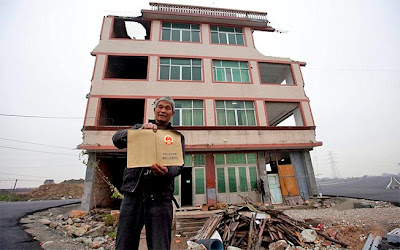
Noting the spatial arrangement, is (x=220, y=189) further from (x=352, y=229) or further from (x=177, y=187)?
(x=352, y=229)

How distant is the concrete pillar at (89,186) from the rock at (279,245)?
8.51 metres

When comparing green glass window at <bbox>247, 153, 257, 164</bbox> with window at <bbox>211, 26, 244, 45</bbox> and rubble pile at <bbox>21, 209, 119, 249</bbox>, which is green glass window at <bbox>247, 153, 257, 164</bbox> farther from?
window at <bbox>211, 26, 244, 45</bbox>

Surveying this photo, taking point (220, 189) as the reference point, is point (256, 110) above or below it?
above

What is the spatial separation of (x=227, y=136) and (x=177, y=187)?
13.5ft

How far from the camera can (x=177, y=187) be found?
980 centimetres

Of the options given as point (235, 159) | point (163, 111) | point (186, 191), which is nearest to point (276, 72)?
point (235, 159)

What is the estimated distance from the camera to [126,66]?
520 inches

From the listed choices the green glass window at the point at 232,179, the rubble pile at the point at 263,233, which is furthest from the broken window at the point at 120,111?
the rubble pile at the point at 263,233

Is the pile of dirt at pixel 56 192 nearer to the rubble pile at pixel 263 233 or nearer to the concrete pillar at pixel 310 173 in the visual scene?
the rubble pile at pixel 263 233

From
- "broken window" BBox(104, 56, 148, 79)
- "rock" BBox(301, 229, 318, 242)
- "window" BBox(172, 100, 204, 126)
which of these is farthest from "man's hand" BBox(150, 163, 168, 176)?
"broken window" BBox(104, 56, 148, 79)

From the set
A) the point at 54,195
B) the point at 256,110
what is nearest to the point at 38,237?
the point at 256,110

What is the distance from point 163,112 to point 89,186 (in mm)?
9352

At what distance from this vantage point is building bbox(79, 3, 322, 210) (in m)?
10.1

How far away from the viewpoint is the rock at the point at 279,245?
4.21 metres
